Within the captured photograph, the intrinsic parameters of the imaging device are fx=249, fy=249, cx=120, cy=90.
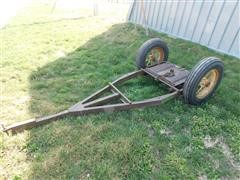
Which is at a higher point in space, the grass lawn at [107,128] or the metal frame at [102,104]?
the metal frame at [102,104]

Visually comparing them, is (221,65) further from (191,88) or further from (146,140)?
(146,140)

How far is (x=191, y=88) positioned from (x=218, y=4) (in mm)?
2980

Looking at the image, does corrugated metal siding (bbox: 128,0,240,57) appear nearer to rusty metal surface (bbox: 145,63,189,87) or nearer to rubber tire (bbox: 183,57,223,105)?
rusty metal surface (bbox: 145,63,189,87)

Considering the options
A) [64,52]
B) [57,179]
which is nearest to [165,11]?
[64,52]

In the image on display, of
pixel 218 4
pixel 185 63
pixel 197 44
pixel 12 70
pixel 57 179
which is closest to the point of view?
pixel 57 179

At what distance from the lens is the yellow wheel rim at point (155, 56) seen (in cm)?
442

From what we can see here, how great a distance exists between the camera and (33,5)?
938 cm

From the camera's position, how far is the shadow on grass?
111 inches

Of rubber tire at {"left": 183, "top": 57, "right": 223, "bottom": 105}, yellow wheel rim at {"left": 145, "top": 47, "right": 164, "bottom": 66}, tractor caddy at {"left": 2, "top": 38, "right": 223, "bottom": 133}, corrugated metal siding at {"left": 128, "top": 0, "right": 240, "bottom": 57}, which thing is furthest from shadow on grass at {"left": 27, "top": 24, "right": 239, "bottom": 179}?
corrugated metal siding at {"left": 128, "top": 0, "right": 240, "bottom": 57}

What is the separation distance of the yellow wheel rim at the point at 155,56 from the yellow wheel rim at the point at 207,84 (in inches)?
40.8

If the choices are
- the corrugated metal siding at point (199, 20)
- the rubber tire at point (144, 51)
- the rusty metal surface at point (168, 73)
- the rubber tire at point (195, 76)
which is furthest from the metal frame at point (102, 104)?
the corrugated metal siding at point (199, 20)

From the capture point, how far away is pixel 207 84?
3.78m

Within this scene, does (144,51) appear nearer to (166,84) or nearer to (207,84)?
(166,84)

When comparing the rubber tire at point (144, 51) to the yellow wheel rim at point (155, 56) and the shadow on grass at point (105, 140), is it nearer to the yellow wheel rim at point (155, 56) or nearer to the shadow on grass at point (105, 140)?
the yellow wheel rim at point (155, 56)
